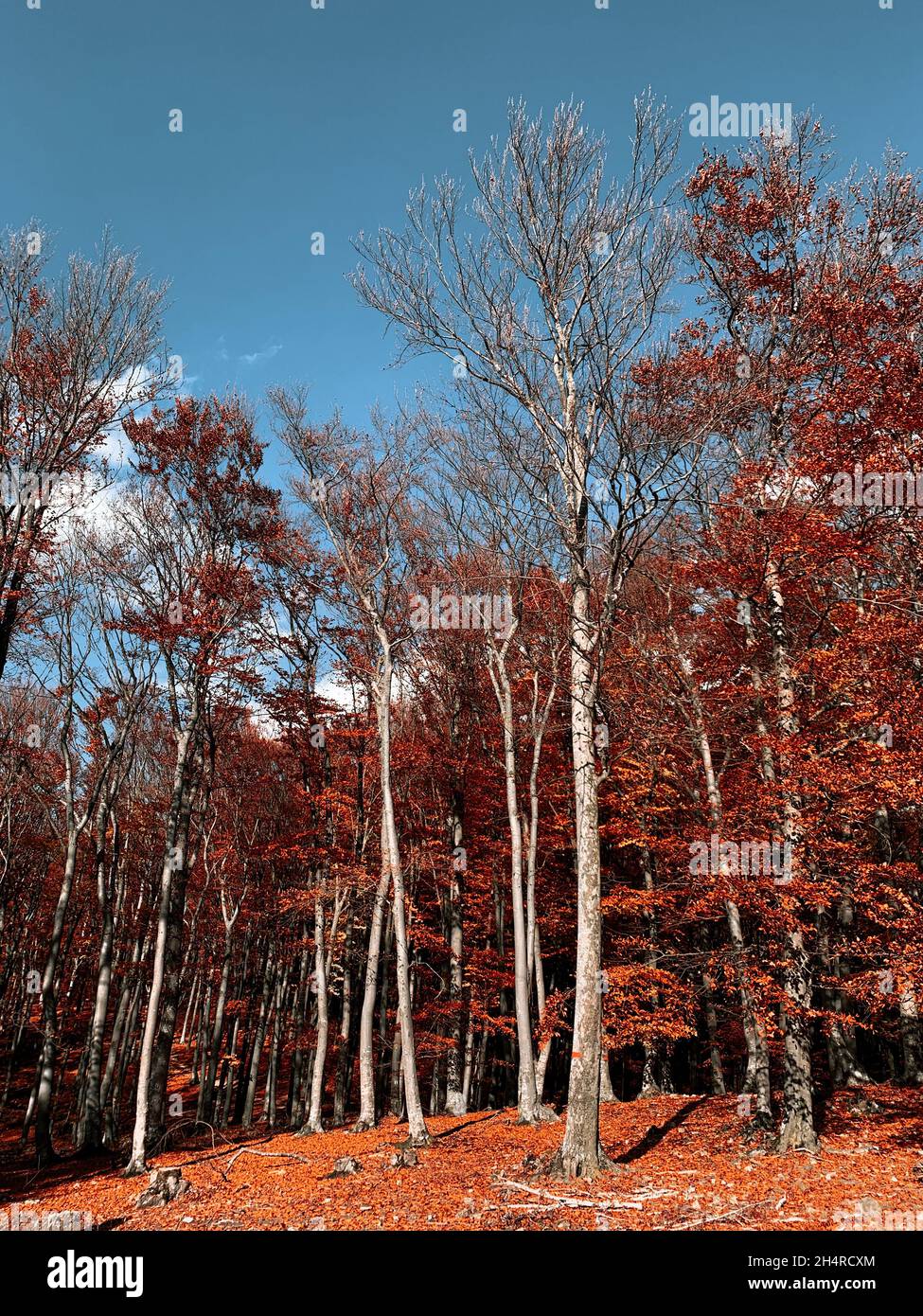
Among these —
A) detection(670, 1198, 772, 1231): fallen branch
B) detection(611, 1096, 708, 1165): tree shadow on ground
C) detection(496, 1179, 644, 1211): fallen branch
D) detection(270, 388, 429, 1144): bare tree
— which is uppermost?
detection(270, 388, 429, 1144): bare tree

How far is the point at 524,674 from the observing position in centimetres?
1908

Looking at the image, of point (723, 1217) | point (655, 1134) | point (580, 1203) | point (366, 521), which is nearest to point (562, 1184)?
point (580, 1203)

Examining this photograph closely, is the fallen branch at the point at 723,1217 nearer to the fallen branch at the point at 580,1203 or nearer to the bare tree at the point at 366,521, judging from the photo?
the fallen branch at the point at 580,1203

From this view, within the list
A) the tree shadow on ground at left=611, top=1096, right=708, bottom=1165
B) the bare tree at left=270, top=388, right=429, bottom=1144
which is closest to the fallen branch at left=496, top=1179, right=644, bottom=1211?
the tree shadow on ground at left=611, top=1096, right=708, bottom=1165

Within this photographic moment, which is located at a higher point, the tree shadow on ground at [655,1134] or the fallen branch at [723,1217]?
the fallen branch at [723,1217]

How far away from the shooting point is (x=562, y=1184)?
761 cm

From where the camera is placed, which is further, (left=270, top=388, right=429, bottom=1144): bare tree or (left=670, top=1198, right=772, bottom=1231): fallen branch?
(left=270, top=388, right=429, bottom=1144): bare tree

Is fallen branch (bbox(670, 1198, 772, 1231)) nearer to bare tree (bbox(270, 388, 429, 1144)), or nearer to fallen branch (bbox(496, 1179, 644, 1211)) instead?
fallen branch (bbox(496, 1179, 644, 1211))

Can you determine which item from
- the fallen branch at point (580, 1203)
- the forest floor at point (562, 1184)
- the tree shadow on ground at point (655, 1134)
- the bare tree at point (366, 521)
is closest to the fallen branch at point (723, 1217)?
the forest floor at point (562, 1184)

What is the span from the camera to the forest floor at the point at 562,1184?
6758mm

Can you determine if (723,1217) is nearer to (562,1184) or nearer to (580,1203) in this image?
(580,1203)

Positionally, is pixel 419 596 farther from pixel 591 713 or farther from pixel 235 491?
pixel 591 713

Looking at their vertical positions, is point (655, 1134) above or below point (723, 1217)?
below

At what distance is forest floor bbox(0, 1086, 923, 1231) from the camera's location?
22.2 ft
